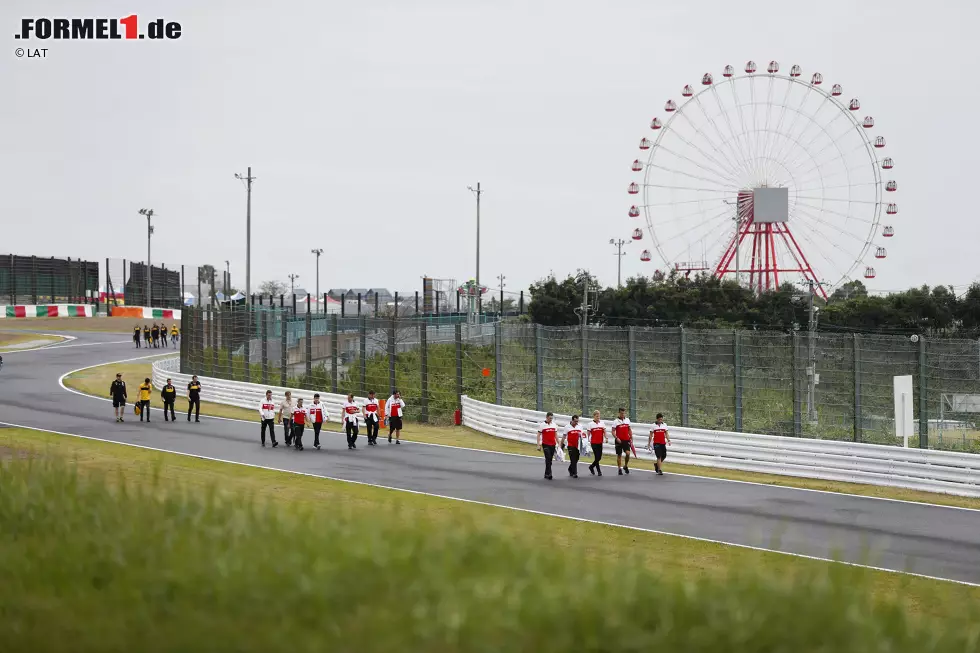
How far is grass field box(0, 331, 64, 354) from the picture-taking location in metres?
66.4

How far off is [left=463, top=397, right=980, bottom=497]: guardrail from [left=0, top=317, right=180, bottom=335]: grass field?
65.6m

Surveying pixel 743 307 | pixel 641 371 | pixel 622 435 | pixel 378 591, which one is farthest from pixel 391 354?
pixel 378 591

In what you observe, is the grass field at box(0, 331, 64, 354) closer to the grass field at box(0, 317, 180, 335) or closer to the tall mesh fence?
the grass field at box(0, 317, 180, 335)

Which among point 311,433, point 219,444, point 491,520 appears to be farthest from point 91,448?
point 491,520

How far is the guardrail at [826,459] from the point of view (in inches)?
793

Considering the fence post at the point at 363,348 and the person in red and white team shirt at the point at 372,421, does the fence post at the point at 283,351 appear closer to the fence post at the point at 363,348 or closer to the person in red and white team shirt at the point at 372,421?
the fence post at the point at 363,348

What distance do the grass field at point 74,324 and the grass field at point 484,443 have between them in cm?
3396

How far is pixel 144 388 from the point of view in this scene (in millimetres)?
32875

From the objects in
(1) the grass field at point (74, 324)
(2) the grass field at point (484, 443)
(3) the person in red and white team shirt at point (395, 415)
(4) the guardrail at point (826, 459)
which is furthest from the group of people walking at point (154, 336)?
(4) the guardrail at point (826, 459)

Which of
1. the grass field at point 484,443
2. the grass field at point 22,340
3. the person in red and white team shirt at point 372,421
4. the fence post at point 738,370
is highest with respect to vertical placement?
the fence post at point 738,370

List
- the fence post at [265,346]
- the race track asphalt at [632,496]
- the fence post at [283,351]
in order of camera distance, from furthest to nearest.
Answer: the fence post at [265,346] → the fence post at [283,351] → the race track asphalt at [632,496]

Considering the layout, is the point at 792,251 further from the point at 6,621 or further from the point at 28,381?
the point at 6,621

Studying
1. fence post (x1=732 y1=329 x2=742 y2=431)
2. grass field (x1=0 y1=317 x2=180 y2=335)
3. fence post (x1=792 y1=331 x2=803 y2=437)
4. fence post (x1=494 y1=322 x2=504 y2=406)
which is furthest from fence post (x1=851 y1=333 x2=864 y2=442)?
grass field (x1=0 y1=317 x2=180 y2=335)

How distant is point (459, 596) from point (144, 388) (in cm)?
2961
